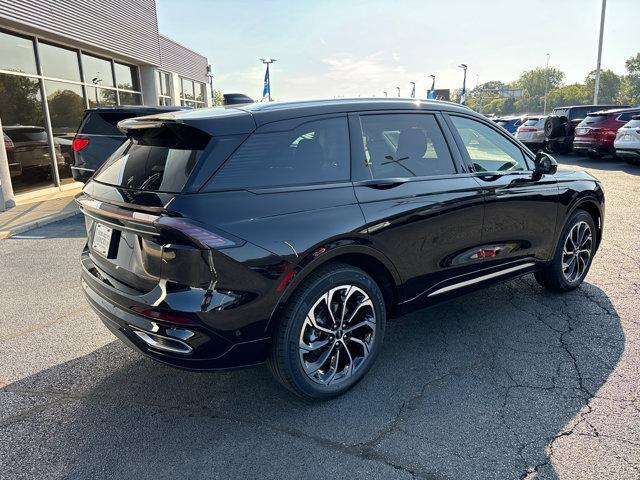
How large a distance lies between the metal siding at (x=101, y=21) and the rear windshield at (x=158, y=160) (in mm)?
8861

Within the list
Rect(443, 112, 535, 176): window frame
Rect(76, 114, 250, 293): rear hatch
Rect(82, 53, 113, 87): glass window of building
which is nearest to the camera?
Rect(76, 114, 250, 293): rear hatch

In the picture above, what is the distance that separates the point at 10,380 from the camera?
3133 mm

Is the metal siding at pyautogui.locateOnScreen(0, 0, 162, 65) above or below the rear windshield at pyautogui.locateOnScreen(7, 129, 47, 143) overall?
above

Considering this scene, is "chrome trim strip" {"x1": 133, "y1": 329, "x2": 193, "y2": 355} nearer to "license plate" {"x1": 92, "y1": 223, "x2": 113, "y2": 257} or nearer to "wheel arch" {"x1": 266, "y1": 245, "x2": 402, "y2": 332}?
"wheel arch" {"x1": 266, "y1": 245, "x2": 402, "y2": 332}

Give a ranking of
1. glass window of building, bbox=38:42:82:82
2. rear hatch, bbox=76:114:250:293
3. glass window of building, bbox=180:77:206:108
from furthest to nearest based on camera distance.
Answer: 1. glass window of building, bbox=180:77:206:108
2. glass window of building, bbox=38:42:82:82
3. rear hatch, bbox=76:114:250:293

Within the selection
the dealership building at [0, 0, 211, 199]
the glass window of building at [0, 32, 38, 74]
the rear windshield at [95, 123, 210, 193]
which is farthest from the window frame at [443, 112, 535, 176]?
the glass window of building at [0, 32, 38, 74]

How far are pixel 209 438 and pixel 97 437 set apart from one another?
608 mm

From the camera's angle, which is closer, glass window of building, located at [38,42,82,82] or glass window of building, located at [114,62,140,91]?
glass window of building, located at [38,42,82,82]

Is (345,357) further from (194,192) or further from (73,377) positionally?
(73,377)

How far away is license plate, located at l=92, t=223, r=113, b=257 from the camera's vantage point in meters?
2.71

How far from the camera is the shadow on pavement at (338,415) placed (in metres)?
2.34

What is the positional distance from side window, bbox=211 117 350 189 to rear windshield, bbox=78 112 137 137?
19.3 feet

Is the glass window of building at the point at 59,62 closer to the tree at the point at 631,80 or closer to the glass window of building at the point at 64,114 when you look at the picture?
the glass window of building at the point at 64,114

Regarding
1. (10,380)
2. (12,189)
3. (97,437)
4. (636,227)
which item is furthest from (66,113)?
(636,227)
